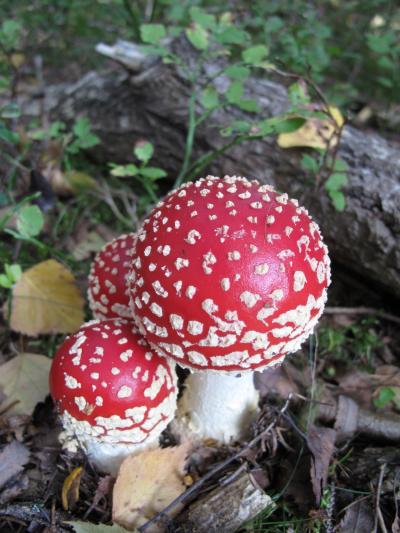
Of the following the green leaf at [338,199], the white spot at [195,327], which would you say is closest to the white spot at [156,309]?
the white spot at [195,327]

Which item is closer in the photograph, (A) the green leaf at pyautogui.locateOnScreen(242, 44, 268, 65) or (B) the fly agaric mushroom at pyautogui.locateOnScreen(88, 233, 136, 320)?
(B) the fly agaric mushroom at pyautogui.locateOnScreen(88, 233, 136, 320)

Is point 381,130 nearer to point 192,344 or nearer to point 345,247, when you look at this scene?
point 345,247

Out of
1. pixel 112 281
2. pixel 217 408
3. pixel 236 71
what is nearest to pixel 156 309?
pixel 112 281

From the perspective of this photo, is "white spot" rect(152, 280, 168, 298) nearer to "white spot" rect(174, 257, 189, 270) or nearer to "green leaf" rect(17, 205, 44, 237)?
"white spot" rect(174, 257, 189, 270)

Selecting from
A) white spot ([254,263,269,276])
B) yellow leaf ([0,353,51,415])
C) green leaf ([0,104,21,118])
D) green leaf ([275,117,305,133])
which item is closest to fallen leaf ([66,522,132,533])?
yellow leaf ([0,353,51,415])

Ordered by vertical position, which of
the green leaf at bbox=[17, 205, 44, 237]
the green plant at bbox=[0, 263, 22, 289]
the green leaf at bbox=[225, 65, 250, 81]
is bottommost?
the green plant at bbox=[0, 263, 22, 289]

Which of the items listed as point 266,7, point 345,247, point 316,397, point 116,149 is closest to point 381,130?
point 266,7
